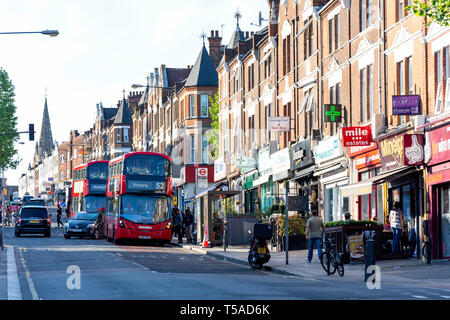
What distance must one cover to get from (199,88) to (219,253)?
37.4m

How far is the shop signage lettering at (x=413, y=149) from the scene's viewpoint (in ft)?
93.1

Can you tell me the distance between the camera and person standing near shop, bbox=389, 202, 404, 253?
93.2 ft

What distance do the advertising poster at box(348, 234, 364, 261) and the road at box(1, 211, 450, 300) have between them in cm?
310

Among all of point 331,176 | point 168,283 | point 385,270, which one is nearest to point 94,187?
point 331,176

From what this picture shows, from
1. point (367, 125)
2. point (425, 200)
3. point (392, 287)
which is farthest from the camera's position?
point (367, 125)

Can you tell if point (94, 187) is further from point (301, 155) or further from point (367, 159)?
point (367, 159)

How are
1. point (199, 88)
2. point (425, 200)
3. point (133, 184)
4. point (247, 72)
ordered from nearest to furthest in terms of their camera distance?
point (425, 200) → point (133, 184) → point (247, 72) → point (199, 88)

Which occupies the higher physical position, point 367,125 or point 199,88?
point 199,88

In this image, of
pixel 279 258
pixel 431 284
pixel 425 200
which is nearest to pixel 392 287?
pixel 431 284

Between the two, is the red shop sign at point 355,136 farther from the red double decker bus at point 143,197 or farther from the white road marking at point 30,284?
the white road marking at point 30,284

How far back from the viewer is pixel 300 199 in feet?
131

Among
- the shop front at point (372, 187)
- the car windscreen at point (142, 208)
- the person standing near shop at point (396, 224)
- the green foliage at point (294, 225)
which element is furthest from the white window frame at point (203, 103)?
the person standing near shop at point (396, 224)

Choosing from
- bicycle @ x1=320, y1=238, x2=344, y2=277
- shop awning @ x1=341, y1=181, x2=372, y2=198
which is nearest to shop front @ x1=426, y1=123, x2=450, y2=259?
shop awning @ x1=341, y1=181, x2=372, y2=198

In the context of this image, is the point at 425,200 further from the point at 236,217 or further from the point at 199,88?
the point at 199,88
